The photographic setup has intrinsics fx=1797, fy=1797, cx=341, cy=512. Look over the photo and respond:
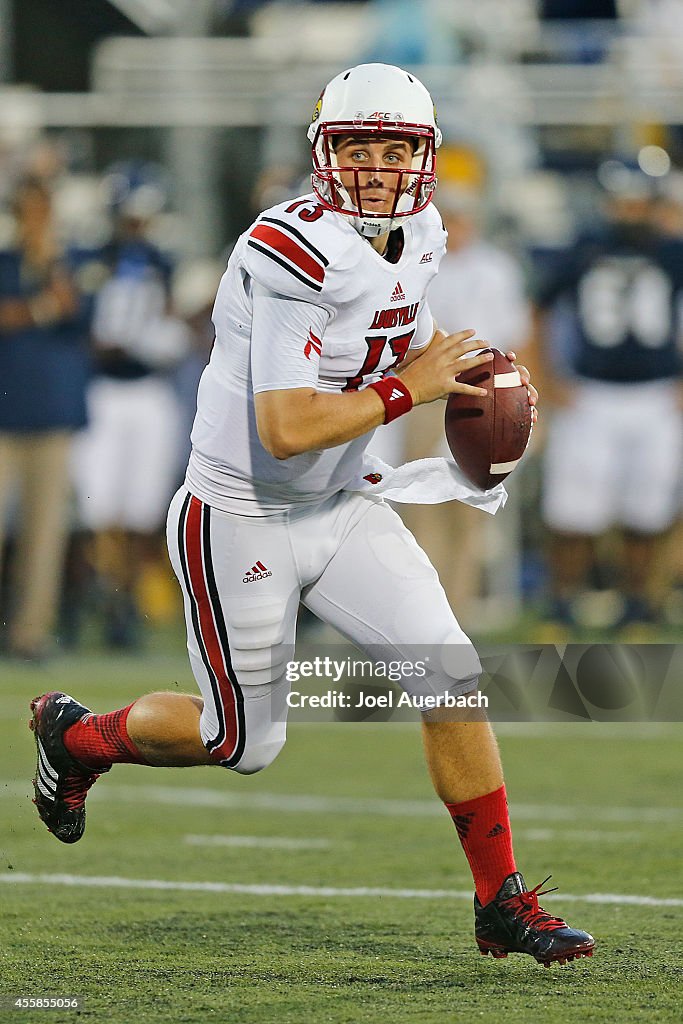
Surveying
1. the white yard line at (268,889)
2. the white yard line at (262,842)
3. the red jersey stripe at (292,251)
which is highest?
the red jersey stripe at (292,251)

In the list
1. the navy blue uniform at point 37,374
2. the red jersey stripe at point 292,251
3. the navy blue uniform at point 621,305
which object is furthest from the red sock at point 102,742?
the navy blue uniform at point 621,305

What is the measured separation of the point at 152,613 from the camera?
32.3 ft

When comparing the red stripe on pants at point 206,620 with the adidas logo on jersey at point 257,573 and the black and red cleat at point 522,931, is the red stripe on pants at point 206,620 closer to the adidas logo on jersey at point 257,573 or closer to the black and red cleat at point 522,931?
the adidas logo on jersey at point 257,573

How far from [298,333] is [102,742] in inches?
44.7

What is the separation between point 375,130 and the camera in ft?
11.7

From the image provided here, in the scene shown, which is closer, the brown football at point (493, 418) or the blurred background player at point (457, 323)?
the brown football at point (493, 418)

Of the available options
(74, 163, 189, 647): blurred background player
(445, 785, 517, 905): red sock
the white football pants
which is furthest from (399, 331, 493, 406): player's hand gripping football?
(74, 163, 189, 647): blurred background player

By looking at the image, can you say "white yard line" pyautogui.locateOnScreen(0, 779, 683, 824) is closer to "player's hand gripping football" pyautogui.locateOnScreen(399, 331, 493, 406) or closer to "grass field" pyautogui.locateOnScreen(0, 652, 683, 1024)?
"grass field" pyautogui.locateOnScreen(0, 652, 683, 1024)

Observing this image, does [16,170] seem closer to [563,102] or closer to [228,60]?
[228,60]

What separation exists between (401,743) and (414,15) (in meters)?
4.60

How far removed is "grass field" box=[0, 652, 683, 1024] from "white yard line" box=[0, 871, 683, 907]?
0.01 metres

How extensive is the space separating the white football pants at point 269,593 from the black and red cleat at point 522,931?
0.54m

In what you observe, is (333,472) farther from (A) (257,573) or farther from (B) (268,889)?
(B) (268,889)

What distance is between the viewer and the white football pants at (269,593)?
3748 millimetres
